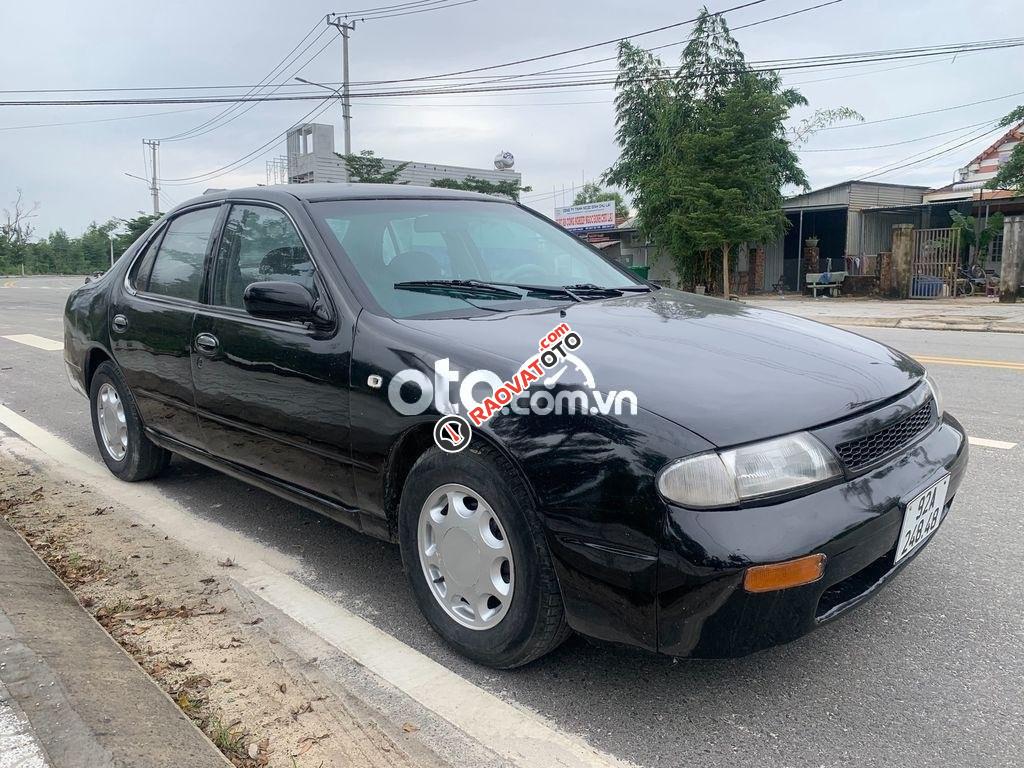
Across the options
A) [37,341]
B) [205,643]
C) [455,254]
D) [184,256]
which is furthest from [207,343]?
[37,341]

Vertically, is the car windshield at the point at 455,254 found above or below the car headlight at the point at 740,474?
above

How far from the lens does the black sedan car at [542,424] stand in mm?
2092

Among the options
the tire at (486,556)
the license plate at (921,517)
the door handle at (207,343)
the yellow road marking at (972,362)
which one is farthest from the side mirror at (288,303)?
the yellow road marking at (972,362)

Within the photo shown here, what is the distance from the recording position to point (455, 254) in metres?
3.46

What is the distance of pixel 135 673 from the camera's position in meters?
2.49

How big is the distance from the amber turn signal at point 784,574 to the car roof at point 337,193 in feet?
7.67

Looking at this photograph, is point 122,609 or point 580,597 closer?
point 580,597

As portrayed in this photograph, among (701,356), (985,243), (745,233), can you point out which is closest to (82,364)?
(701,356)

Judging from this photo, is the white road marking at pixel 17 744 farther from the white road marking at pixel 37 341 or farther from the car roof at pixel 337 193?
the white road marking at pixel 37 341

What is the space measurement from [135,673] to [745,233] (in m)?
22.6

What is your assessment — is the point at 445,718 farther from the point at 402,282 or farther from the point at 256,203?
the point at 256,203

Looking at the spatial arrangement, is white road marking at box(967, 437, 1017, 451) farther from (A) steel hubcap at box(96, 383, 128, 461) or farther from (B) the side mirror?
(A) steel hubcap at box(96, 383, 128, 461)

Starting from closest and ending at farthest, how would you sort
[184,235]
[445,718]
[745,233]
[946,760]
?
[946,760] < [445,718] < [184,235] < [745,233]

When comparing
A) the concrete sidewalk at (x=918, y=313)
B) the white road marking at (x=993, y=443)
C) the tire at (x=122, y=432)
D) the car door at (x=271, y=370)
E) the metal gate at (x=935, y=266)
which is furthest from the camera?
the metal gate at (x=935, y=266)
